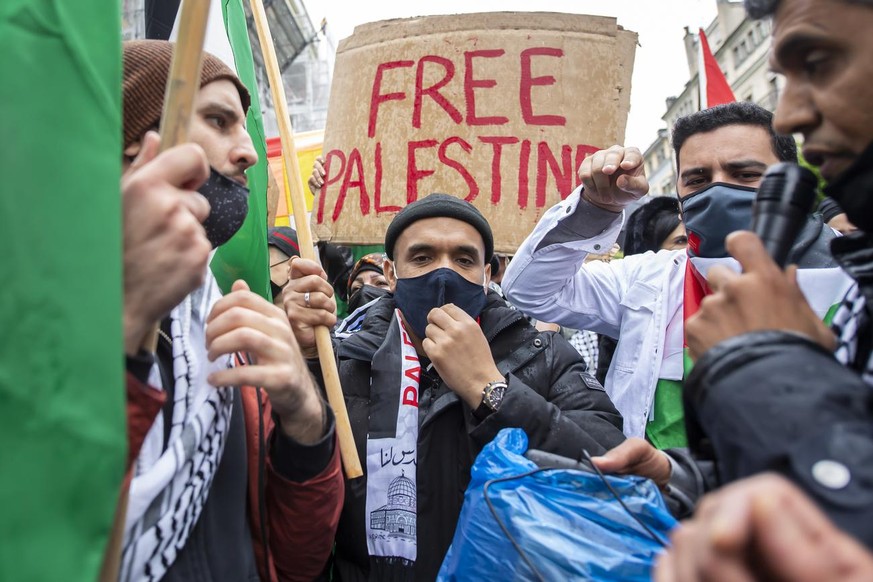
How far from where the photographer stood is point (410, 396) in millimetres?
2020

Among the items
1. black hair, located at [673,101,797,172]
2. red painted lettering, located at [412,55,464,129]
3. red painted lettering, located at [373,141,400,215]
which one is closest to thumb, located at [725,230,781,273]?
black hair, located at [673,101,797,172]

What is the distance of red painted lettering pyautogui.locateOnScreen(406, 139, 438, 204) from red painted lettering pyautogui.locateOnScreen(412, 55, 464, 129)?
0.09m

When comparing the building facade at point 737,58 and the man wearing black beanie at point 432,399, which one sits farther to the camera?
the building facade at point 737,58

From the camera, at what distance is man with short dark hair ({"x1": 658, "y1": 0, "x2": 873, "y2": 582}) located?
0.53m

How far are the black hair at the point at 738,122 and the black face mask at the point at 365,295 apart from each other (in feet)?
5.32

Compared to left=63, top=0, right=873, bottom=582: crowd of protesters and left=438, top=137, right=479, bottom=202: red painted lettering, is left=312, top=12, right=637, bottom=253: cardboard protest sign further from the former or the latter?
left=63, top=0, right=873, bottom=582: crowd of protesters

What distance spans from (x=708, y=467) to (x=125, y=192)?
118 cm

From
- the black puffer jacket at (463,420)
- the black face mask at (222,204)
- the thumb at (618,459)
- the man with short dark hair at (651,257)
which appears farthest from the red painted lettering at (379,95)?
the thumb at (618,459)

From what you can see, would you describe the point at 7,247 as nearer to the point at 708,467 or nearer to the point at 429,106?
the point at 708,467

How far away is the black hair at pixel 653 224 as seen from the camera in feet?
13.1

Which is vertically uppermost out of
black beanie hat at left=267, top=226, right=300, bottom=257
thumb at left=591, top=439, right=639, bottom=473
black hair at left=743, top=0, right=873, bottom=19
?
black beanie hat at left=267, top=226, right=300, bottom=257

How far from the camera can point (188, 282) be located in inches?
37.1

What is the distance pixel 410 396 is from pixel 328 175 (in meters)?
1.42

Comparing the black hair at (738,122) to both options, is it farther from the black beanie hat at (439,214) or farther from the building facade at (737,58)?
the building facade at (737,58)
